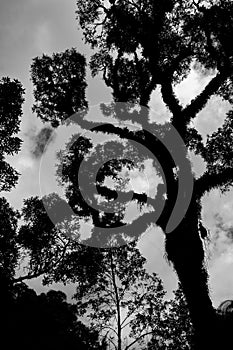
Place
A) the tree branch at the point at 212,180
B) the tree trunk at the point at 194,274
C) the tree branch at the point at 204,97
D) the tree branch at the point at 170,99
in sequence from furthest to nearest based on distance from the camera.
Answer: the tree branch at the point at 170,99 → the tree branch at the point at 204,97 → the tree branch at the point at 212,180 → the tree trunk at the point at 194,274

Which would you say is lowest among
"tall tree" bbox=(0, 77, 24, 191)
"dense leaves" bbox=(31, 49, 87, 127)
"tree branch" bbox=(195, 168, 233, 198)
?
"tree branch" bbox=(195, 168, 233, 198)

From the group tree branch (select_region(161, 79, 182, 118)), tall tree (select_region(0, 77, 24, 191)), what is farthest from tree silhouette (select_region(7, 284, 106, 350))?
tree branch (select_region(161, 79, 182, 118))

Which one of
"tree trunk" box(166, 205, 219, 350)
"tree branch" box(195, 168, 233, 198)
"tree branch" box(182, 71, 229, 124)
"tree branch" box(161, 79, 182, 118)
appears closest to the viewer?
"tree trunk" box(166, 205, 219, 350)

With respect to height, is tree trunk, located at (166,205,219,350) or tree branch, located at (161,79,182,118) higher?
tree branch, located at (161,79,182,118)

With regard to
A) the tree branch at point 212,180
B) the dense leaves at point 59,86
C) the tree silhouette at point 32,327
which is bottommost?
the tree silhouette at point 32,327

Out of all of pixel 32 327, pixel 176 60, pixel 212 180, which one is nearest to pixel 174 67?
pixel 176 60

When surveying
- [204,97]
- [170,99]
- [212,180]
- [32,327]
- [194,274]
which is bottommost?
[32,327]

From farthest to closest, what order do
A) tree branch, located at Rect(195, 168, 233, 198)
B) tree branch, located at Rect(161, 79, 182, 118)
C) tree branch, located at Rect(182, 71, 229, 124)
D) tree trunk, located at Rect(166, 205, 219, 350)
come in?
1. tree branch, located at Rect(161, 79, 182, 118)
2. tree branch, located at Rect(182, 71, 229, 124)
3. tree branch, located at Rect(195, 168, 233, 198)
4. tree trunk, located at Rect(166, 205, 219, 350)

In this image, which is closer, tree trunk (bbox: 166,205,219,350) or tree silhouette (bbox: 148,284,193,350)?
tree trunk (bbox: 166,205,219,350)

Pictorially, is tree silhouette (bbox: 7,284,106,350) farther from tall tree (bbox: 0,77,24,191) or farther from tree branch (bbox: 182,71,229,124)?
tree branch (bbox: 182,71,229,124)

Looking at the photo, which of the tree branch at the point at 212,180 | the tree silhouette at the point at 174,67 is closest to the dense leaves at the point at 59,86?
the tree silhouette at the point at 174,67

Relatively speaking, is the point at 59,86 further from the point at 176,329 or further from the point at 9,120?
the point at 176,329

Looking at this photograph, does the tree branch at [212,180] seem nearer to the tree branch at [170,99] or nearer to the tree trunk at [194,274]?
the tree trunk at [194,274]

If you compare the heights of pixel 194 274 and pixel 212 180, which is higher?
pixel 212 180
